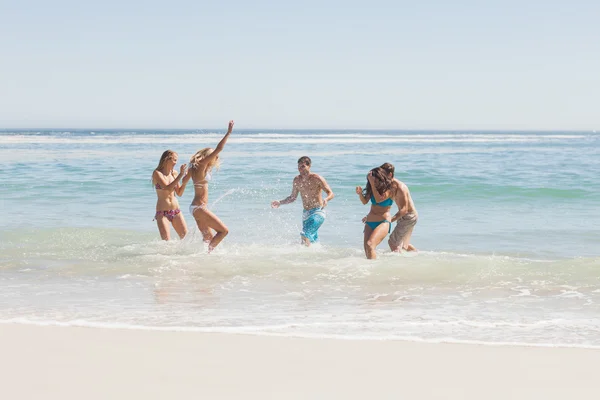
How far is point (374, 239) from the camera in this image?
8.44m

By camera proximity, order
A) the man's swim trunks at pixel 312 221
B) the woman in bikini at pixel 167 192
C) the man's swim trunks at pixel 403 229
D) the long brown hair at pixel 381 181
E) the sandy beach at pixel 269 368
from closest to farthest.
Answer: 1. the sandy beach at pixel 269 368
2. the long brown hair at pixel 381 181
3. the man's swim trunks at pixel 403 229
4. the woman in bikini at pixel 167 192
5. the man's swim trunks at pixel 312 221

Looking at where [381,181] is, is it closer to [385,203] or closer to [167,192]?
[385,203]

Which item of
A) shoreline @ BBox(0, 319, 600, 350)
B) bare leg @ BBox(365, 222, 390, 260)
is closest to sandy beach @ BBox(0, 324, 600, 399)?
shoreline @ BBox(0, 319, 600, 350)

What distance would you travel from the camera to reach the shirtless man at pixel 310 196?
9188 millimetres

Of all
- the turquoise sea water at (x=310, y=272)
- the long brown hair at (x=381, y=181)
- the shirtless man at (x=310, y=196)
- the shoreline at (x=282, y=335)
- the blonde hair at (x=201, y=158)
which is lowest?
the turquoise sea water at (x=310, y=272)

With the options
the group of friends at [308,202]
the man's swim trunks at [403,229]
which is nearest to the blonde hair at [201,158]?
the group of friends at [308,202]

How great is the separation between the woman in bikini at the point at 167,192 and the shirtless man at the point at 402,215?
2690 mm

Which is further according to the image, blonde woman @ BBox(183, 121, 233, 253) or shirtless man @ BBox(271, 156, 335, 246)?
shirtless man @ BBox(271, 156, 335, 246)

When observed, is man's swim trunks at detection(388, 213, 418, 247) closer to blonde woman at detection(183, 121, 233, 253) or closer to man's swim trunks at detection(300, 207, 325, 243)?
man's swim trunks at detection(300, 207, 325, 243)

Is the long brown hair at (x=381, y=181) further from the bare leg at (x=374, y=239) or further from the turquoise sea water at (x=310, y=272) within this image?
the turquoise sea water at (x=310, y=272)

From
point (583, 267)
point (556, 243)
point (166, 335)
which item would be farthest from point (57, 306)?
point (556, 243)

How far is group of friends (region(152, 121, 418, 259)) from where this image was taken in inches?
331

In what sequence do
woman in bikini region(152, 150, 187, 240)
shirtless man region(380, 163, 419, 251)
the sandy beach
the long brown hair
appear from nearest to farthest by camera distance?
the sandy beach, the long brown hair, shirtless man region(380, 163, 419, 251), woman in bikini region(152, 150, 187, 240)

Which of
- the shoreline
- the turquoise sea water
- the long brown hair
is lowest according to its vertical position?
the turquoise sea water
